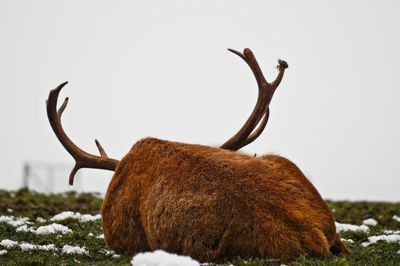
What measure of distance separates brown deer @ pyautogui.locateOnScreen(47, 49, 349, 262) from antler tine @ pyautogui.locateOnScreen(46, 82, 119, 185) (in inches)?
32.6

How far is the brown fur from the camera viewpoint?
408 centimetres

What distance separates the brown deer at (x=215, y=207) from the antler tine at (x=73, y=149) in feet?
2.72

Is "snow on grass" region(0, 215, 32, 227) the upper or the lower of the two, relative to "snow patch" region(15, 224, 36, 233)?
lower

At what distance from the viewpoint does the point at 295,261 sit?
4.04m

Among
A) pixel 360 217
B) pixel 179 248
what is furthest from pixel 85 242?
pixel 360 217

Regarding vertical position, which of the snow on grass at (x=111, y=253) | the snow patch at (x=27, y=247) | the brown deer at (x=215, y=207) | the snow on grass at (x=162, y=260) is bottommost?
the snow patch at (x=27, y=247)

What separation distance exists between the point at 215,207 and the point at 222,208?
0.07 meters

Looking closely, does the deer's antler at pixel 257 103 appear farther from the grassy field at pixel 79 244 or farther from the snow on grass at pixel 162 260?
the snow on grass at pixel 162 260

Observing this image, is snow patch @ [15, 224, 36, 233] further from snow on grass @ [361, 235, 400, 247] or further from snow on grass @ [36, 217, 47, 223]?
snow on grass @ [361, 235, 400, 247]

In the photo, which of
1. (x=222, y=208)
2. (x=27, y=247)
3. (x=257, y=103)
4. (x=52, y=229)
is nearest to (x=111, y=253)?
(x=27, y=247)

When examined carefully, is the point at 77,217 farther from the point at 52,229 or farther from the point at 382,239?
the point at 382,239

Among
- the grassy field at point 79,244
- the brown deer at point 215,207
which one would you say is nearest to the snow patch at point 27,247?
the grassy field at point 79,244

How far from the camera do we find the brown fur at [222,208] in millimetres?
4078

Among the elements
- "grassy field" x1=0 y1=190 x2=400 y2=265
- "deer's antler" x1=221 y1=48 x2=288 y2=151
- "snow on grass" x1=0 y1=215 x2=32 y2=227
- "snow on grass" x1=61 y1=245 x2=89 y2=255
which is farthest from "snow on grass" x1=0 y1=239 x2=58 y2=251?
"deer's antler" x1=221 y1=48 x2=288 y2=151
